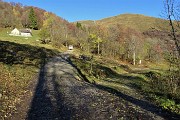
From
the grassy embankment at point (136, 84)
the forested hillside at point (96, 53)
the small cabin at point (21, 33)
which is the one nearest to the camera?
the grassy embankment at point (136, 84)

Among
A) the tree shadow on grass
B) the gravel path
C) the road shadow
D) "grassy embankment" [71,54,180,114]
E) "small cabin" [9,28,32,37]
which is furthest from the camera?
"small cabin" [9,28,32,37]

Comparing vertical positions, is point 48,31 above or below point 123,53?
above

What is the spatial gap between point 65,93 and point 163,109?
856 centimetres

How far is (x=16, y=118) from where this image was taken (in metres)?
16.5

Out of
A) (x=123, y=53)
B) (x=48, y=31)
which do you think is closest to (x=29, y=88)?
(x=123, y=53)

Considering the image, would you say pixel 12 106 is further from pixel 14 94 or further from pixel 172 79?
pixel 172 79

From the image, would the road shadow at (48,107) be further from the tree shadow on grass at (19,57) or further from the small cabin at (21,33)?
the small cabin at (21,33)

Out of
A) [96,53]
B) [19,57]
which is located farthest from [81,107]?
[96,53]

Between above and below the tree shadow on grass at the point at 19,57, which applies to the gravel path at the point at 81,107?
below

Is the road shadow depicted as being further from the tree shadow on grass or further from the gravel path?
the tree shadow on grass

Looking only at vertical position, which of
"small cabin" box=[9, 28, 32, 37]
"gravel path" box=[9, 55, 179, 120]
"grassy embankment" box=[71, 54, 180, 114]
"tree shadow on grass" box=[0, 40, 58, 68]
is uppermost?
"small cabin" box=[9, 28, 32, 37]

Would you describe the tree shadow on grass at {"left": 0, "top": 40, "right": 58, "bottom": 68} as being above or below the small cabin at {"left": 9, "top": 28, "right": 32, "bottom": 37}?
below

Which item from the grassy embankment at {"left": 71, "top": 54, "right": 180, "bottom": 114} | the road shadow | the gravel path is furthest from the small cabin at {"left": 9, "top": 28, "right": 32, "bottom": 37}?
the gravel path

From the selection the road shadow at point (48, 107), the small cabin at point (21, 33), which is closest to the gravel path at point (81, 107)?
the road shadow at point (48, 107)
